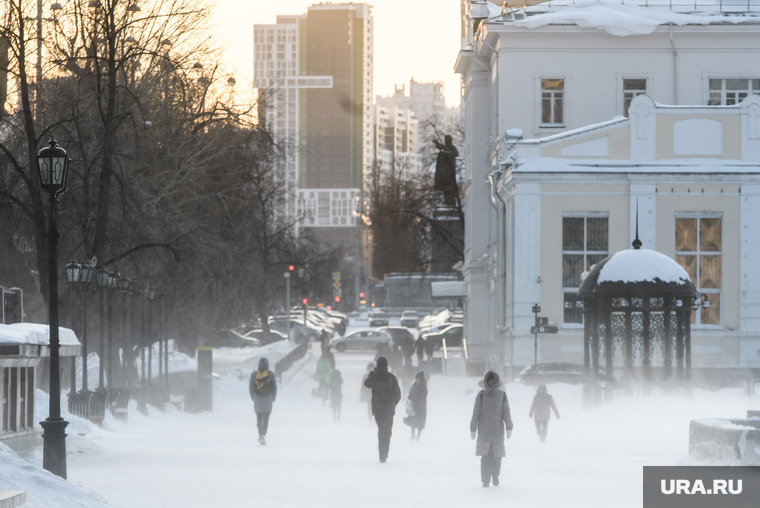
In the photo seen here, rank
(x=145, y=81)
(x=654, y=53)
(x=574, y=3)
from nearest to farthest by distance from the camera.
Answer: (x=145, y=81) < (x=654, y=53) < (x=574, y=3)

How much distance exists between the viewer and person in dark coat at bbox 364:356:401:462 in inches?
636

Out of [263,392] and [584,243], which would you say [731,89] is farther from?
[263,392]

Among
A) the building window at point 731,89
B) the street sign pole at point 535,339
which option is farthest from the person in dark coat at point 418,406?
the building window at point 731,89

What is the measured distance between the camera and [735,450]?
1393 centimetres

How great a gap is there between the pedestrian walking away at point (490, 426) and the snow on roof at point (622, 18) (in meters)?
27.1

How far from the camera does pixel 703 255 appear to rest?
112ft

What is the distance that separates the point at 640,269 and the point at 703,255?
35.8 ft

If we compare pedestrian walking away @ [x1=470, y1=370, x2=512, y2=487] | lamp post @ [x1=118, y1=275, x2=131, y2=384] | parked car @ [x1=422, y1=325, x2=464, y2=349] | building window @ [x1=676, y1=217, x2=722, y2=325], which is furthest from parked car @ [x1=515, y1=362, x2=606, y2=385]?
parked car @ [x1=422, y1=325, x2=464, y2=349]

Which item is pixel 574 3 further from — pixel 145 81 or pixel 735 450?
pixel 735 450

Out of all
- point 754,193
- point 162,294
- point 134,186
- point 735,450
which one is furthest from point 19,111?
point 754,193

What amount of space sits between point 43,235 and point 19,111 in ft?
15.4

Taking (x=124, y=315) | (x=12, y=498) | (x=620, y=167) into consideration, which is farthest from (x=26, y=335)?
(x=620, y=167)

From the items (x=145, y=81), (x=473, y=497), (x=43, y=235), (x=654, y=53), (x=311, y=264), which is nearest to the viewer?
(x=473, y=497)

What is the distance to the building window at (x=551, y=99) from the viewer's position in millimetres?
39812
